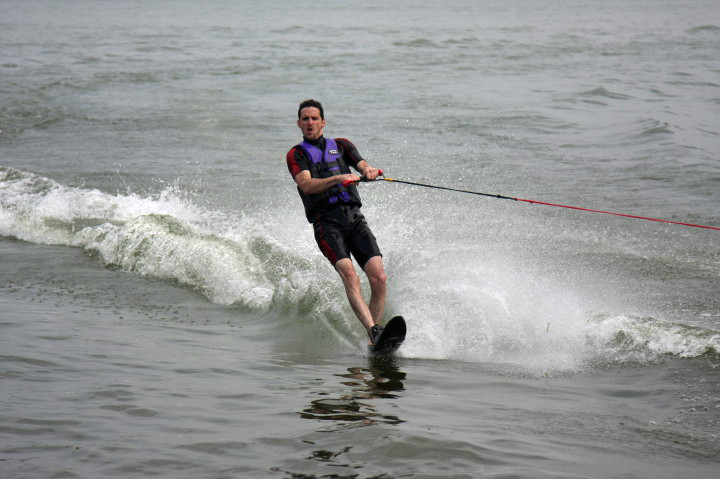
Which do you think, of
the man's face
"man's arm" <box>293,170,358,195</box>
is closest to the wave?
"man's arm" <box>293,170,358,195</box>

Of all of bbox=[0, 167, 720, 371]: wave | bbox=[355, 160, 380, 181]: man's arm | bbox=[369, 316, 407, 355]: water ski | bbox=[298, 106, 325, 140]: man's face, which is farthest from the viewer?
bbox=[298, 106, 325, 140]: man's face

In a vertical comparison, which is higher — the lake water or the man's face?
the man's face

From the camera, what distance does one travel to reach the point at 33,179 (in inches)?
514

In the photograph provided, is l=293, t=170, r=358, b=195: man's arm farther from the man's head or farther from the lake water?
the lake water

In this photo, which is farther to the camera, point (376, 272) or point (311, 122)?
Result: point (311, 122)

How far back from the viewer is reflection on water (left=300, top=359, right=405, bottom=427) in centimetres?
448

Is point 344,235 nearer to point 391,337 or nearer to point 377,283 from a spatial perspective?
point 377,283

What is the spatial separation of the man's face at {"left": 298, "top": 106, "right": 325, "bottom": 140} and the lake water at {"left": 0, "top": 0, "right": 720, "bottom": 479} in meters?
1.70

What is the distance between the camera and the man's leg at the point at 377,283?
20.7ft

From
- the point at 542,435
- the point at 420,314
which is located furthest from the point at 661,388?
the point at 420,314

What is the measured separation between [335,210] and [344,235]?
210mm

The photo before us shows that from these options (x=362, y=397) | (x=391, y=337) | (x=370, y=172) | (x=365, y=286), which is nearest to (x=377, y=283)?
(x=391, y=337)

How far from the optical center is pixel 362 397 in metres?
4.95

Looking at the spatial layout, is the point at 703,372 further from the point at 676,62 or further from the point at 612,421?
the point at 676,62
